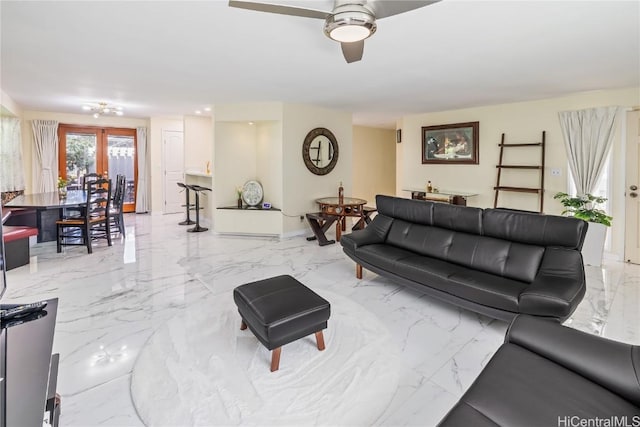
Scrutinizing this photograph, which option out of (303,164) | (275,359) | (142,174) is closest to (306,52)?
(275,359)

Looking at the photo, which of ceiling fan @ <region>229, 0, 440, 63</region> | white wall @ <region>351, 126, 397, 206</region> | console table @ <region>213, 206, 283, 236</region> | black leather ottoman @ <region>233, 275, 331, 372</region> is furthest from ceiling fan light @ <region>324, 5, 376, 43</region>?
white wall @ <region>351, 126, 397, 206</region>

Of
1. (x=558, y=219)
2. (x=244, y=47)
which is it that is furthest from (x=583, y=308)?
(x=244, y=47)

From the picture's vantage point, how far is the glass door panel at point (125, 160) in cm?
831

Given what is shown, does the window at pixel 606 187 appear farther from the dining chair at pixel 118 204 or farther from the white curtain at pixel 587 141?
the dining chair at pixel 118 204

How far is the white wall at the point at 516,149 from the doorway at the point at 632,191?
0.07 m

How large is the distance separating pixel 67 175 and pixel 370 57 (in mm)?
7888

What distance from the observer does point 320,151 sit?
6.43 metres

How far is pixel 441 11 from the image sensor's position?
7.80 ft

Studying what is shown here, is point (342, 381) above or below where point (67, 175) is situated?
below

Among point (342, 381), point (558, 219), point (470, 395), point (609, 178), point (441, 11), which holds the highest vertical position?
point (441, 11)

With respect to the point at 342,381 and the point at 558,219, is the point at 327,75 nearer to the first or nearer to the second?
the point at 558,219

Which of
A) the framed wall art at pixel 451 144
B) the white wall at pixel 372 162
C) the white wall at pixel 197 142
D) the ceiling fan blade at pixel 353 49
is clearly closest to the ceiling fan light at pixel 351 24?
the ceiling fan blade at pixel 353 49

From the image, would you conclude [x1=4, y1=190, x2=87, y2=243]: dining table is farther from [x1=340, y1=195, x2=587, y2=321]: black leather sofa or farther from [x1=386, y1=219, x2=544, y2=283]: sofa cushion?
[x1=386, y1=219, x2=544, y2=283]: sofa cushion

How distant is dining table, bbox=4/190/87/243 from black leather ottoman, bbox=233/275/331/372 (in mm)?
3861
